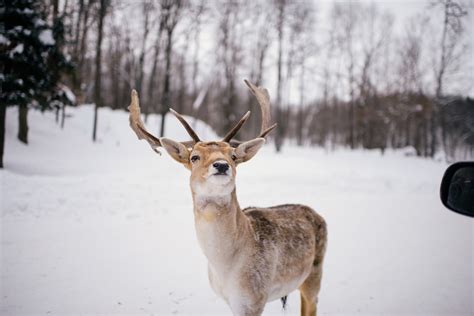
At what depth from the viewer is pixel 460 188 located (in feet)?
7.22

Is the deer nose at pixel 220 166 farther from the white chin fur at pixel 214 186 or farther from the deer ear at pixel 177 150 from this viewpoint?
the deer ear at pixel 177 150

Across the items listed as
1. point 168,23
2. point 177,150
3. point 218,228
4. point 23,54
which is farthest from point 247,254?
point 168,23

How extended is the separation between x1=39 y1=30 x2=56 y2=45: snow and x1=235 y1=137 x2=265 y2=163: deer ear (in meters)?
10.8

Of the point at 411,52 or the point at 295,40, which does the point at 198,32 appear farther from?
the point at 411,52

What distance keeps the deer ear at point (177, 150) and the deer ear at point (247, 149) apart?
47 centimetres

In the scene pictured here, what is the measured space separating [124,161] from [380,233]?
11181 mm

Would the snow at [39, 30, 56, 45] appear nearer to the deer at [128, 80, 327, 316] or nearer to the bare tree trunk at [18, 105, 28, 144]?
the bare tree trunk at [18, 105, 28, 144]

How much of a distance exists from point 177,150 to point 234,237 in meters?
0.93

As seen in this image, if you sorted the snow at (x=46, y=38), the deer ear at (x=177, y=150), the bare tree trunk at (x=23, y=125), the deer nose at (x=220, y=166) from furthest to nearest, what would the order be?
the bare tree trunk at (x=23, y=125) < the snow at (x=46, y=38) < the deer ear at (x=177, y=150) < the deer nose at (x=220, y=166)

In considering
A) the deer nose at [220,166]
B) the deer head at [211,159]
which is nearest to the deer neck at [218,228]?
the deer head at [211,159]

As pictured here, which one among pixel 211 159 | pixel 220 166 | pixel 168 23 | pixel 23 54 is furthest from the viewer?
pixel 168 23

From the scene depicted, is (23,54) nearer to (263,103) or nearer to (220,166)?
(263,103)

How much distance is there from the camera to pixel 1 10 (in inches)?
386

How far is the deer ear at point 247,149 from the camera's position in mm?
2807
